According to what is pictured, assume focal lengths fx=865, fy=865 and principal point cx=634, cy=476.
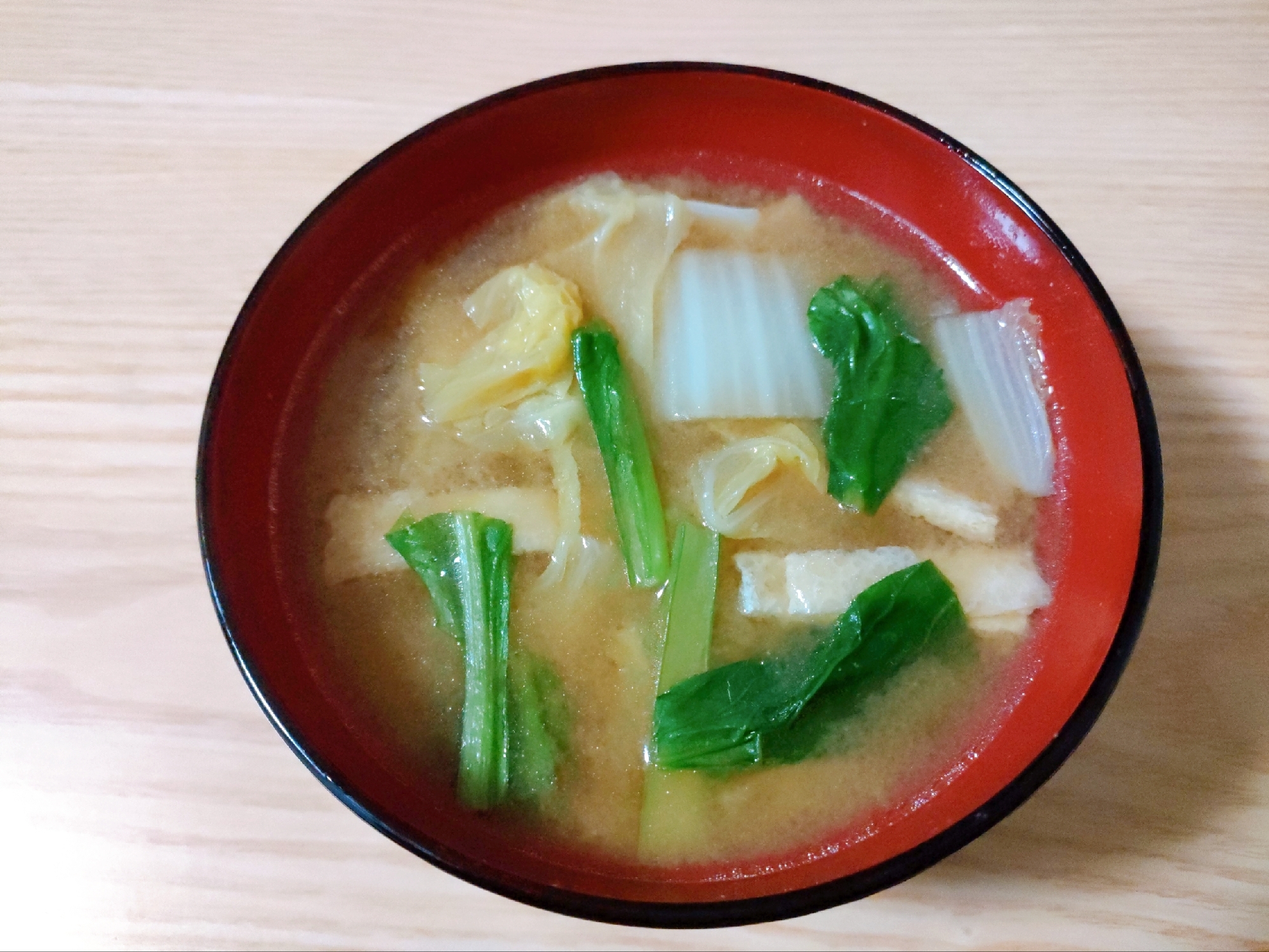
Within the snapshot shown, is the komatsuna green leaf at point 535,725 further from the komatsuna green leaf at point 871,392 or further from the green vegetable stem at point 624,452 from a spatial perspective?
the komatsuna green leaf at point 871,392

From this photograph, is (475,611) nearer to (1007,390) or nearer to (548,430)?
(548,430)

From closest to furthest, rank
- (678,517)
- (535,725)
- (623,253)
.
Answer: (535,725) < (678,517) < (623,253)

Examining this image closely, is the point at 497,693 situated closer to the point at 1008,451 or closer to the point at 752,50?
the point at 1008,451

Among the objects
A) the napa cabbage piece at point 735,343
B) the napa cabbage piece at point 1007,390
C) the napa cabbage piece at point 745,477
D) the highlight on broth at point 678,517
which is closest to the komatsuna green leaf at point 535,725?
the highlight on broth at point 678,517

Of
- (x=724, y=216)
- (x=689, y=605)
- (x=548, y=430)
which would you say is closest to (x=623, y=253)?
(x=724, y=216)

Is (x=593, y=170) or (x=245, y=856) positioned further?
(x=593, y=170)

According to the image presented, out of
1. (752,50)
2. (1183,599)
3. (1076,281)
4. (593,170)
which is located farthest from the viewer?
(752,50)

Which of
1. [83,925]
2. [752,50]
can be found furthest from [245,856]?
[752,50]

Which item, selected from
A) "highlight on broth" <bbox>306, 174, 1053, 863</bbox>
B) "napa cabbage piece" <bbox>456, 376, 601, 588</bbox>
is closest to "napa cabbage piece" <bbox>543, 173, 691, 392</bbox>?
"highlight on broth" <bbox>306, 174, 1053, 863</bbox>
